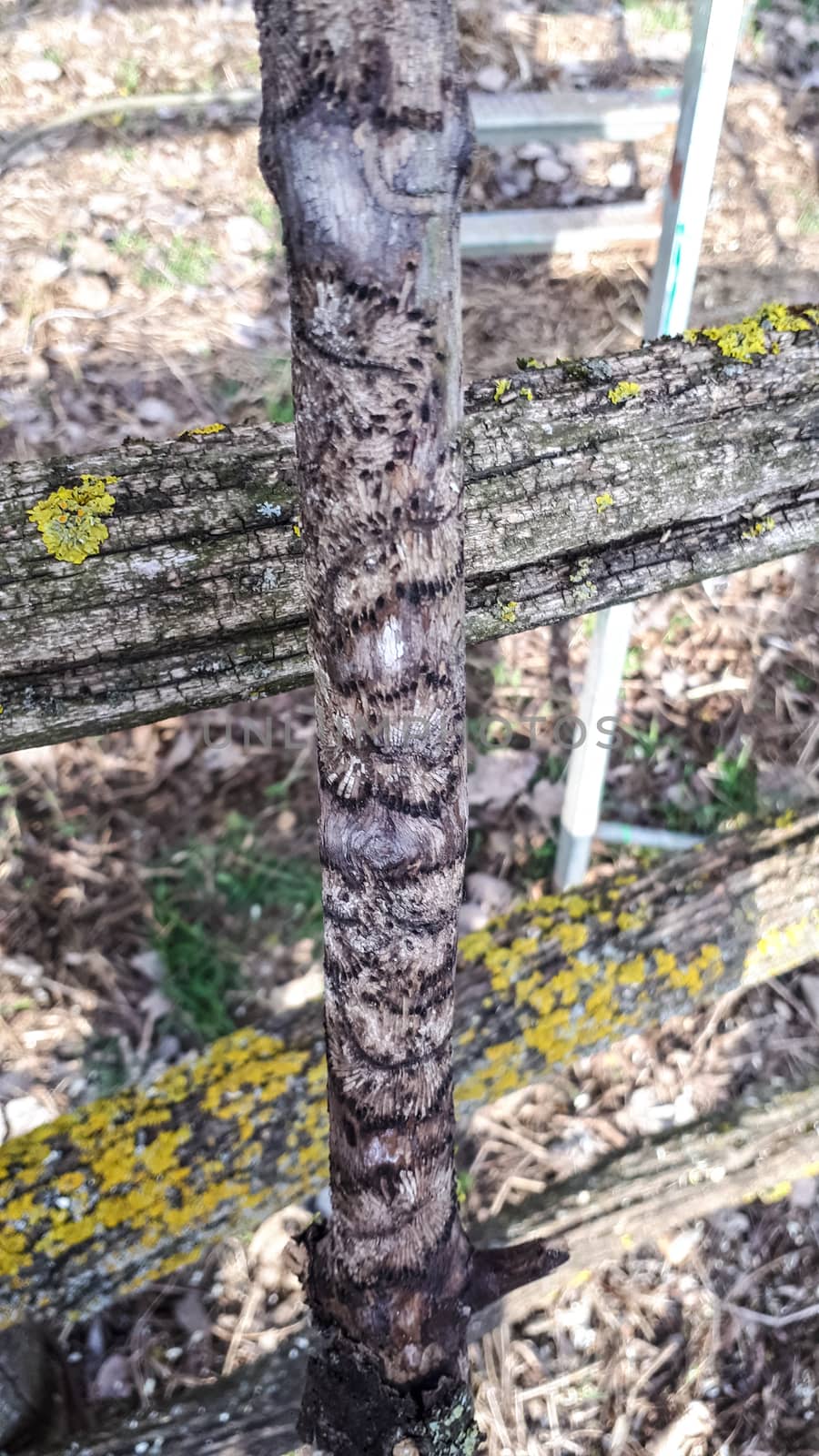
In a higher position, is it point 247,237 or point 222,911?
point 247,237

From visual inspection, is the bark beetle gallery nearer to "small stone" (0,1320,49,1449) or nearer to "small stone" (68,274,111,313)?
"small stone" (0,1320,49,1449)

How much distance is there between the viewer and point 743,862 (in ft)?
6.88

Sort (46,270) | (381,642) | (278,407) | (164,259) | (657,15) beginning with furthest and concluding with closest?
(657,15), (164,259), (46,270), (278,407), (381,642)

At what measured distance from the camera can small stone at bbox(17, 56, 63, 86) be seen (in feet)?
13.8

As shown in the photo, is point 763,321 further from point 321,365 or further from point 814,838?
point 814,838

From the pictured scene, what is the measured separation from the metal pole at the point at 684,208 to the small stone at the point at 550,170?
8.43 ft

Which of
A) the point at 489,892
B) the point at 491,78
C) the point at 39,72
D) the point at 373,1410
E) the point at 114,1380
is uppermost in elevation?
the point at 491,78

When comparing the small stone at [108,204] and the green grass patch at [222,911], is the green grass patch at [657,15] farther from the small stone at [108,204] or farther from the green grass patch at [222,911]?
the green grass patch at [222,911]

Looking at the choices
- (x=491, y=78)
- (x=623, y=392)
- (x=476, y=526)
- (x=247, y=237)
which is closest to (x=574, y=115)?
(x=491, y=78)

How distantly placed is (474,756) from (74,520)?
7.09ft

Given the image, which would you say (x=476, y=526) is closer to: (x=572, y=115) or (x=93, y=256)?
(x=572, y=115)

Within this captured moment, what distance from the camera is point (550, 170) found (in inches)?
161

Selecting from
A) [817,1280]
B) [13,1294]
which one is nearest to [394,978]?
[13,1294]

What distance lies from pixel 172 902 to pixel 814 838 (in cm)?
190
